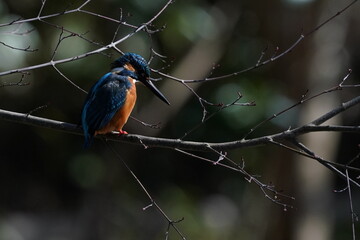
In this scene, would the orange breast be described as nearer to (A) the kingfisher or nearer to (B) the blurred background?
(A) the kingfisher

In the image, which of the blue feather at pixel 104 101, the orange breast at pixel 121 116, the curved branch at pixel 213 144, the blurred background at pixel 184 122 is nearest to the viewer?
the curved branch at pixel 213 144

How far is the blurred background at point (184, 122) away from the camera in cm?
764

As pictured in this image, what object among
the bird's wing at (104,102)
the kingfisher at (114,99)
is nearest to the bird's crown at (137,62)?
the kingfisher at (114,99)

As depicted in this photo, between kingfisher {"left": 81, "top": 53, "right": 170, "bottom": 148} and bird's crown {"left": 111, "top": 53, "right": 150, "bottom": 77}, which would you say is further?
bird's crown {"left": 111, "top": 53, "right": 150, "bottom": 77}

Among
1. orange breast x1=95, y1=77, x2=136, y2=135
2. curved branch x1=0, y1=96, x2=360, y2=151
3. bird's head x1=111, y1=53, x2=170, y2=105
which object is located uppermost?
bird's head x1=111, y1=53, x2=170, y2=105

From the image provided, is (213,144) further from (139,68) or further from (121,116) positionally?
(139,68)

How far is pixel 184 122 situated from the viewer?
348 inches

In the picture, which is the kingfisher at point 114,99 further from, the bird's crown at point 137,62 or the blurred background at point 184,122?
the blurred background at point 184,122

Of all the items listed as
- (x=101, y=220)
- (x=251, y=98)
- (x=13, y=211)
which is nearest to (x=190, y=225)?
(x=101, y=220)

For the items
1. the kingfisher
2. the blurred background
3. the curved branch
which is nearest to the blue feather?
the kingfisher

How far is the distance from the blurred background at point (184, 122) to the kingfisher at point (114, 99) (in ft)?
10.3

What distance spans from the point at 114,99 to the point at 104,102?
0.20 ft

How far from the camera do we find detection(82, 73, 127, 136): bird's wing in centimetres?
365

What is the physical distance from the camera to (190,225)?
8.04 m
